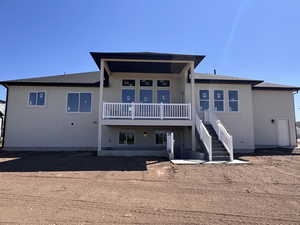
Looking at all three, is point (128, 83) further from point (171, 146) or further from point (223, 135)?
point (223, 135)

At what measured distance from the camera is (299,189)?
526cm

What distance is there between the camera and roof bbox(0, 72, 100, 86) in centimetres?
1327

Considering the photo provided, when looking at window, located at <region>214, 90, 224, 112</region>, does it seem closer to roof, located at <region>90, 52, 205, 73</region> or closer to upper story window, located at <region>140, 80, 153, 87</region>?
roof, located at <region>90, 52, 205, 73</region>

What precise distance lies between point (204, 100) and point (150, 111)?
4.30m

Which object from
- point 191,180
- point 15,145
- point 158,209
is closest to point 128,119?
point 191,180

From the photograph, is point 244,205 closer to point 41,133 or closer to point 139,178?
point 139,178

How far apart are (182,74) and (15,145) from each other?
40.7ft

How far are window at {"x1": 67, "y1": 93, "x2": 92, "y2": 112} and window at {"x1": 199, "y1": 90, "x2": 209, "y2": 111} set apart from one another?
7.77 metres

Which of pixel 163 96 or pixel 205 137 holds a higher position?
pixel 163 96

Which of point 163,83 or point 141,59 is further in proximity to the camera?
point 163,83

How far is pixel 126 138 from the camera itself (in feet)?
44.9

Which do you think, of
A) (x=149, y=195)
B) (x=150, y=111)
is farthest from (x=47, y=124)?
(x=149, y=195)

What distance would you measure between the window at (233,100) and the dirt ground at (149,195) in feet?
20.2

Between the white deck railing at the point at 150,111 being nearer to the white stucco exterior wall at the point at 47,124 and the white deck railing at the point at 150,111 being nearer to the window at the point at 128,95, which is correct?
the window at the point at 128,95
